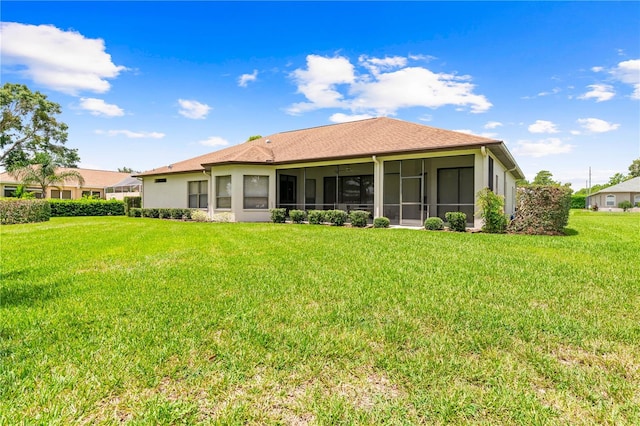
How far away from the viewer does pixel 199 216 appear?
18.2m

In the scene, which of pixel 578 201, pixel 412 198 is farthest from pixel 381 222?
pixel 578 201

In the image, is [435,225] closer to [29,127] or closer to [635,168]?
[29,127]

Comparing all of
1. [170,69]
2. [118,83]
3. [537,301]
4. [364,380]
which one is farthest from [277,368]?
[118,83]

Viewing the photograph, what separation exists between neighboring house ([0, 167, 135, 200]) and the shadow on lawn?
35429mm

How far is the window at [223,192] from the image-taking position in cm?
1772

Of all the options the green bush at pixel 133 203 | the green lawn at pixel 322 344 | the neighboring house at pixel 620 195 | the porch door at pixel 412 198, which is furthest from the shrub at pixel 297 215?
the neighboring house at pixel 620 195

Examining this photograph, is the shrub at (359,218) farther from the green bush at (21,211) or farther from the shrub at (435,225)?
the green bush at (21,211)

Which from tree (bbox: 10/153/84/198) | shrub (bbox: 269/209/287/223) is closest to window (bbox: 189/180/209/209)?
shrub (bbox: 269/209/287/223)

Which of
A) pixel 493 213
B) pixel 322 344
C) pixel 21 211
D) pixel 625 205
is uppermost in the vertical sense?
pixel 625 205

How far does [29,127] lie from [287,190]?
98.7 ft

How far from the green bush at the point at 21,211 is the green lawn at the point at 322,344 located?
14.8 m

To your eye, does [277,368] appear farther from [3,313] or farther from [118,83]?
[118,83]

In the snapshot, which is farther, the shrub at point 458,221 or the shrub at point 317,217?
the shrub at point 317,217

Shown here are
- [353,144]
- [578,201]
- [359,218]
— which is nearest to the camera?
[359,218]
